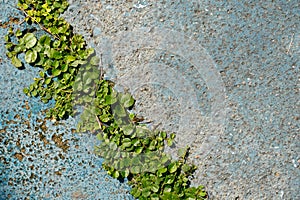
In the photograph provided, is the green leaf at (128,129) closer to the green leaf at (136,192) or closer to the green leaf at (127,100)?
the green leaf at (127,100)

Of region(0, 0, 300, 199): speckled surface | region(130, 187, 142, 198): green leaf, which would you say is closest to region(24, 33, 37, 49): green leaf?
region(0, 0, 300, 199): speckled surface

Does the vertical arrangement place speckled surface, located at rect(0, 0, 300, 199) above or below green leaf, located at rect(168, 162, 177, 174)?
above

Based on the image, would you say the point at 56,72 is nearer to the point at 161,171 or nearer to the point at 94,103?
the point at 94,103

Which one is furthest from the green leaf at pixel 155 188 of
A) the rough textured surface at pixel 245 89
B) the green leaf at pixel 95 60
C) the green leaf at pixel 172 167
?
the green leaf at pixel 95 60

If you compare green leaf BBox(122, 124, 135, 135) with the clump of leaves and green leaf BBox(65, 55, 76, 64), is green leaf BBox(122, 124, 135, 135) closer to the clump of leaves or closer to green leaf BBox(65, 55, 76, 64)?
the clump of leaves

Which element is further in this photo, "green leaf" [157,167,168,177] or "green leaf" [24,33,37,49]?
"green leaf" [24,33,37,49]

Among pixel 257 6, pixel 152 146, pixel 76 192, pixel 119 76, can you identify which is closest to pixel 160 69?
pixel 119 76

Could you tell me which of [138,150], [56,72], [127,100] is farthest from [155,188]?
[56,72]

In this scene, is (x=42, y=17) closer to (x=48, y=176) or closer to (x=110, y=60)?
(x=110, y=60)
